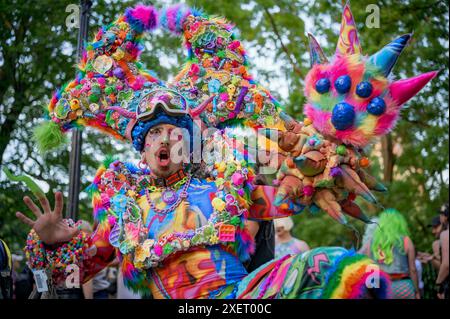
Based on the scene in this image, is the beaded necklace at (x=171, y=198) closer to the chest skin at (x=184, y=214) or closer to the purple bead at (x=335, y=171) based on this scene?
the chest skin at (x=184, y=214)

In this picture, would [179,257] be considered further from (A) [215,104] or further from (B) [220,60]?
(B) [220,60]

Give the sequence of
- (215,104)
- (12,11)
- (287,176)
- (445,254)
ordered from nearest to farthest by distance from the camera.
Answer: (287,176), (215,104), (445,254), (12,11)

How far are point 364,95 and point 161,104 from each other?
1.05m

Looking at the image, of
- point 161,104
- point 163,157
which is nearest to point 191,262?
point 163,157

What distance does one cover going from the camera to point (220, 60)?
4.18 metres

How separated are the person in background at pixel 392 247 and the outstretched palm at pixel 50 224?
5.67 ft

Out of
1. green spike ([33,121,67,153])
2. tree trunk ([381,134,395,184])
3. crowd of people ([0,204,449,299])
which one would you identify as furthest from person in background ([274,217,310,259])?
tree trunk ([381,134,395,184])

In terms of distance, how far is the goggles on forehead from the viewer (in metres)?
3.75

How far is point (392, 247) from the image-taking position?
512cm

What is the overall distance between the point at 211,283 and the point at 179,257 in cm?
21

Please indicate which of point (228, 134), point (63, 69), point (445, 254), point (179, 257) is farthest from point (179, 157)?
point (63, 69)

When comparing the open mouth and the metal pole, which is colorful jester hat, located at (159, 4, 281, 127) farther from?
the metal pole

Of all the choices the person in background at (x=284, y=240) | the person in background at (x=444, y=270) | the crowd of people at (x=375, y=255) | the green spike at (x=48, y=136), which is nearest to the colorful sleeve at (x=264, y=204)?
the crowd of people at (x=375, y=255)

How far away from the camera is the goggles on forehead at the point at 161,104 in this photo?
375 cm
